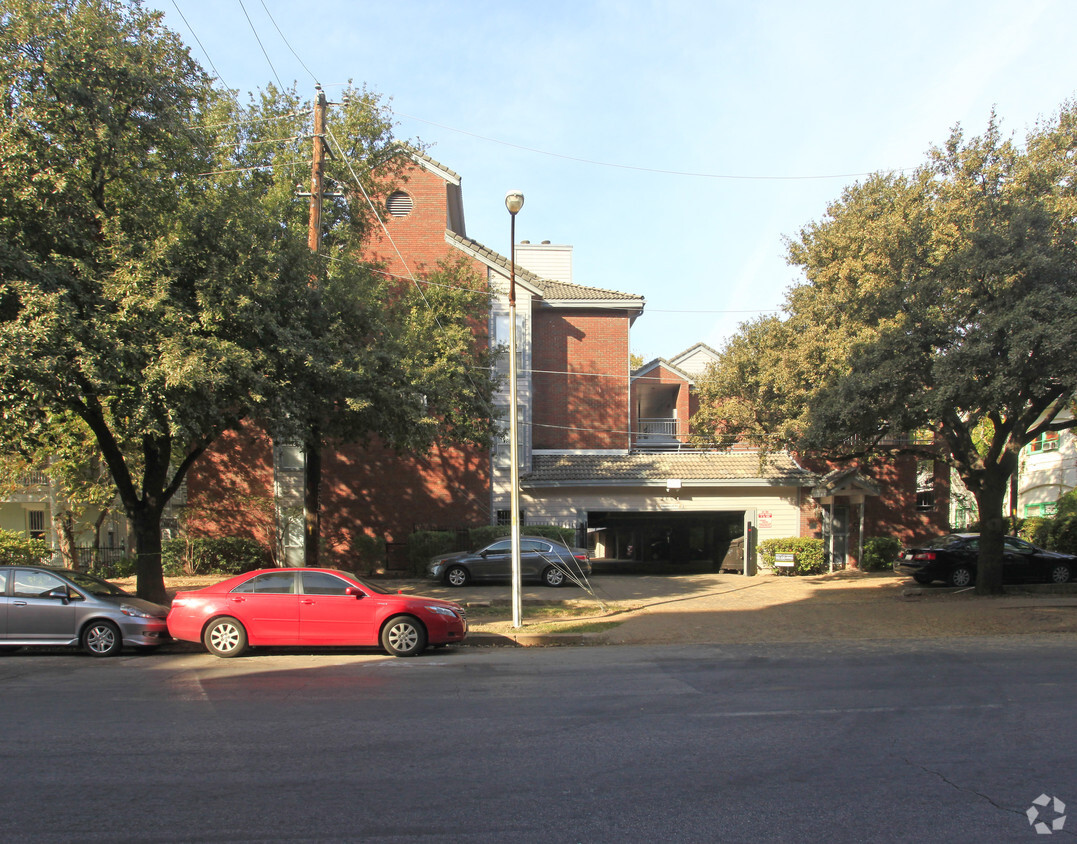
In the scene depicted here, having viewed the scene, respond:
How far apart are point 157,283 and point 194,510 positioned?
558 inches

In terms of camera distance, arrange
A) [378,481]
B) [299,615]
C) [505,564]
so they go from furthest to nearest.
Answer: [378,481], [505,564], [299,615]

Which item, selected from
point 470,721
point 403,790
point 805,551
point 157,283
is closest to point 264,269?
point 157,283

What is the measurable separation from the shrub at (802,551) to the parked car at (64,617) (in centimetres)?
1856

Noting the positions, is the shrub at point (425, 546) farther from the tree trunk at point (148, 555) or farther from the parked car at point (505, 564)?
the tree trunk at point (148, 555)

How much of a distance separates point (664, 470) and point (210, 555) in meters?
14.3

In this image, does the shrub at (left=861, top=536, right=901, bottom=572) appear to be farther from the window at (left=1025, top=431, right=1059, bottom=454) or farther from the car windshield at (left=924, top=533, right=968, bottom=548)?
the window at (left=1025, top=431, right=1059, bottom=454)

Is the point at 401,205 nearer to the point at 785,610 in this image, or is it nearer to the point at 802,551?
the point at 802,551

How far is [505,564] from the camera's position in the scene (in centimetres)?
1994

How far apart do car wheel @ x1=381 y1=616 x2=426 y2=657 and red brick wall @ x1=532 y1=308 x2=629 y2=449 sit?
16.4 m

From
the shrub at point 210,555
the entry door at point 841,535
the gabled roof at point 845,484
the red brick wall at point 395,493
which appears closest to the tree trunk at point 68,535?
the shrub at point 210,555

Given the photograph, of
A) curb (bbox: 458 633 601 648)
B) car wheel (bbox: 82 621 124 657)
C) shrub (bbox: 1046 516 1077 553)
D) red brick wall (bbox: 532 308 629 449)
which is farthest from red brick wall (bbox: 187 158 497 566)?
shrub (bbox: 1046 516 1077 553)

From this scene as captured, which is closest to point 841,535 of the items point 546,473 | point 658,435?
point 658,435

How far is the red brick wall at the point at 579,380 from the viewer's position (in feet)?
90.4

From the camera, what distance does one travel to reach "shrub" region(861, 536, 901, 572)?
2523cm
